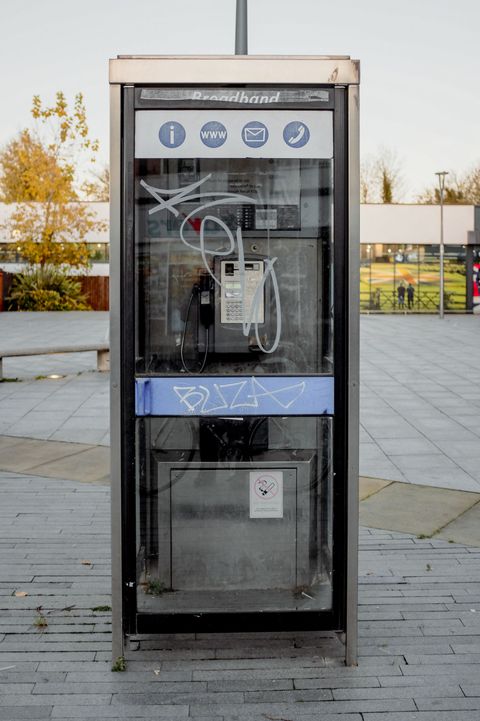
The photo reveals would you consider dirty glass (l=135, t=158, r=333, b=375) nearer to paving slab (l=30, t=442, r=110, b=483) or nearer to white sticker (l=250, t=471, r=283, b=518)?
white sticker (l=250, t=471, r=283, b=518)

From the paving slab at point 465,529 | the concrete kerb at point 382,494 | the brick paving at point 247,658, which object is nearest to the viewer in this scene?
the brick paving at point 247,658

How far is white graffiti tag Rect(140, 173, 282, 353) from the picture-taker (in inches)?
157

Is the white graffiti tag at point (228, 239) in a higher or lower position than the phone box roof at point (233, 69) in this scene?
lower

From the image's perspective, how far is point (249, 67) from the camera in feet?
12.1

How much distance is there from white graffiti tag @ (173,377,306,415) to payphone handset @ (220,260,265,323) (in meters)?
0.40

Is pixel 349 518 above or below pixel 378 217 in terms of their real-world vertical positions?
below

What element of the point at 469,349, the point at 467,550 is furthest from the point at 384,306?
the point at 467,550

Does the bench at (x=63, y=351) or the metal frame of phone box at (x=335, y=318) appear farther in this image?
the bench at (x=63, y=351)

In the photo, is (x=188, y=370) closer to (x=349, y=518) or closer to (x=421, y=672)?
(x=349, y=518)

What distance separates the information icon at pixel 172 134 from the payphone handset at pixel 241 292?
0.62 meters

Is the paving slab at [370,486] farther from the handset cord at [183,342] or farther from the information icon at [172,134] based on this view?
the information icon at [172,134]

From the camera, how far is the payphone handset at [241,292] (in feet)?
13.4

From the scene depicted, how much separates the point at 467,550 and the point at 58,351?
9726mm

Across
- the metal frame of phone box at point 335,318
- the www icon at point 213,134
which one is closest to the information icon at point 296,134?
the metal frame of phone box at point 335,318
